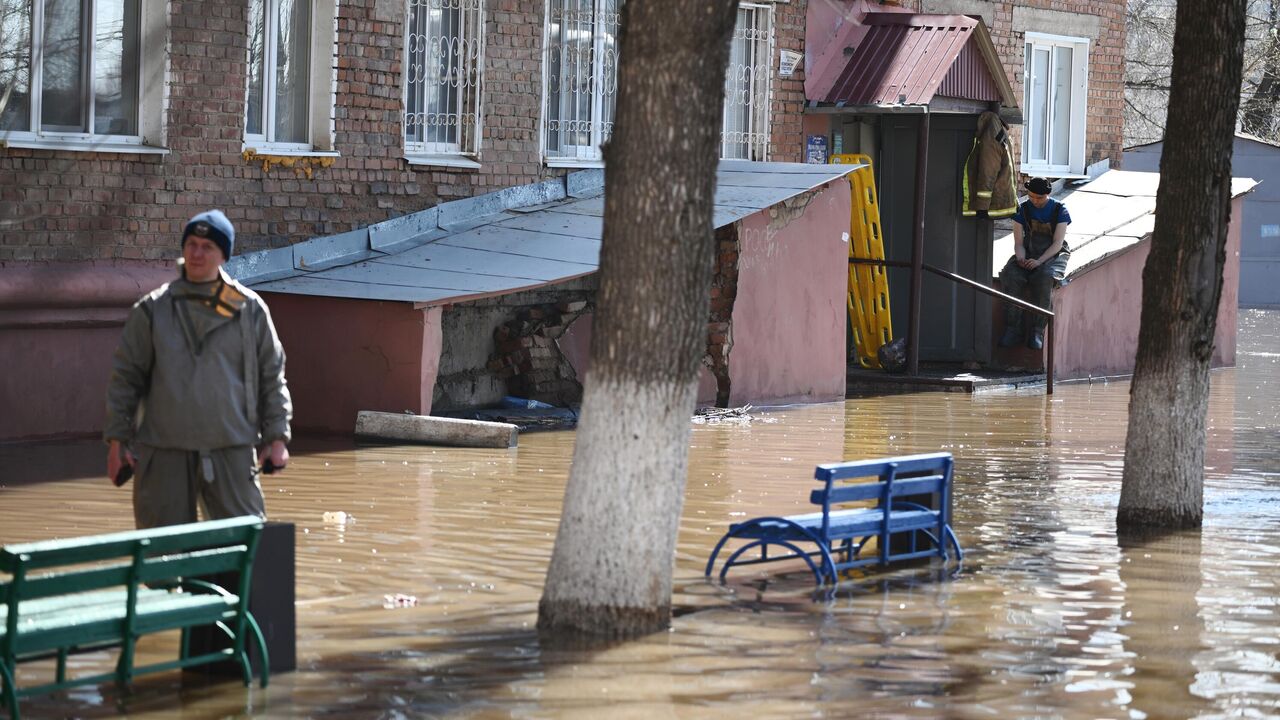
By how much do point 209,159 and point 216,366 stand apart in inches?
294

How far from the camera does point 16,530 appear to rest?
364 inches

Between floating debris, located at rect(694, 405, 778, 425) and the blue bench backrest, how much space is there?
5752 mm

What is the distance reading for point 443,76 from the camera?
643 inches

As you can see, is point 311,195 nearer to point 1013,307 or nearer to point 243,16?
point 243,16

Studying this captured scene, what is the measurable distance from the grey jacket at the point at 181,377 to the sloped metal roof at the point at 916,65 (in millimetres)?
12297

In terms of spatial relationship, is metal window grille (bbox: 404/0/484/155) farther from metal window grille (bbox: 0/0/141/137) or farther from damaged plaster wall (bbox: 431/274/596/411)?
metal window grille (bbox: 0/0/141/137)

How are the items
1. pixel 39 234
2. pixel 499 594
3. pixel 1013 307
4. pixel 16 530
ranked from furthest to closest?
pixel 1013 307 < pixel 39 234 < pixel 16 530 < pixel 499 594

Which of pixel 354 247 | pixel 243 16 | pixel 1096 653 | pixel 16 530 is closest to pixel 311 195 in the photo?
pixel 354 247

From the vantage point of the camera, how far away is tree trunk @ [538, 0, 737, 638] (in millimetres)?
7238

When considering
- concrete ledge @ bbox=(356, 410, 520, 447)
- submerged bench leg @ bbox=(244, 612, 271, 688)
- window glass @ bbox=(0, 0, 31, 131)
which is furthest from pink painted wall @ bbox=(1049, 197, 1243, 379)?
submerged bench leg @ bbox=(244, 612, 271, 688)

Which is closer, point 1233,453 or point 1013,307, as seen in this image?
point 1233,453

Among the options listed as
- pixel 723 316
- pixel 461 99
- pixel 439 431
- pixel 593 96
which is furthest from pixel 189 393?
pixel 593 96

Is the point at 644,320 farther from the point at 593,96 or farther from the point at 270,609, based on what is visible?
the point at 593,96

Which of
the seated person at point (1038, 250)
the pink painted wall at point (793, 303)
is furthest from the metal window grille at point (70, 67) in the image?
the seated person at point (1038, 250)
